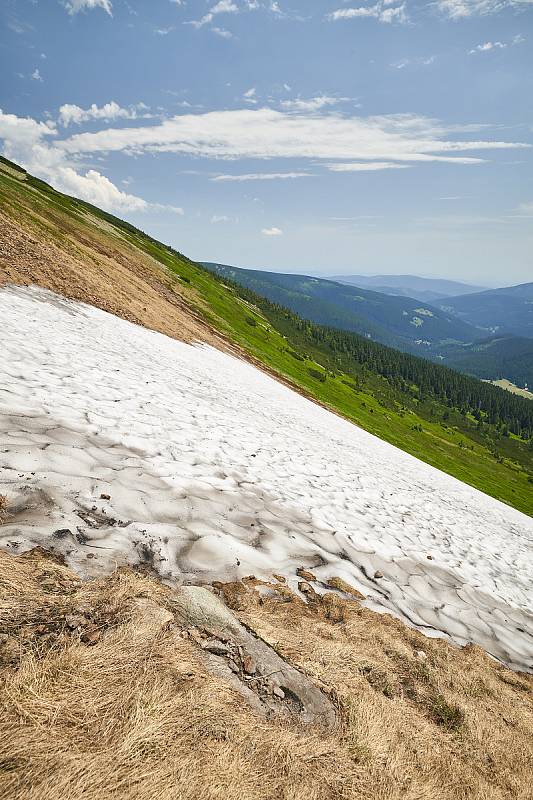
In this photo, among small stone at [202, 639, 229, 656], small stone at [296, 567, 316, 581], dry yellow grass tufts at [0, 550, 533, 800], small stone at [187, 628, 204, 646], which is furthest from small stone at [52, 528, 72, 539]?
small stone at [296, 567, 316, 581]

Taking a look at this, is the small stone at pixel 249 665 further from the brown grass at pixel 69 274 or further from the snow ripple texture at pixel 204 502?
the brown grass at pixel 69 274

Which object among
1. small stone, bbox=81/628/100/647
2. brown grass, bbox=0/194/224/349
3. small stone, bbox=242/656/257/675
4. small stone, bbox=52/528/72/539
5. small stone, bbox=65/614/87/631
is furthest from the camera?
brown grass, bbox=0/194/224/349

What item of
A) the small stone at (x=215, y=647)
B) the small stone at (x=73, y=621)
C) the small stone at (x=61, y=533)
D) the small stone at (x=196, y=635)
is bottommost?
the small stone at (x=61, y=533)

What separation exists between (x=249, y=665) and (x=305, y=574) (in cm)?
355

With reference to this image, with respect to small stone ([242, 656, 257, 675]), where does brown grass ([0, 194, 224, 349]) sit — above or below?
above

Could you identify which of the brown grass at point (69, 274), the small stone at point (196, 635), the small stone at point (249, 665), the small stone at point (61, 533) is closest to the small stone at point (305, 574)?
the small stone at point (249, 665)

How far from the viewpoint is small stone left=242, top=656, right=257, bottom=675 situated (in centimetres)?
521

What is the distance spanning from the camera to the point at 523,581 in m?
14.2

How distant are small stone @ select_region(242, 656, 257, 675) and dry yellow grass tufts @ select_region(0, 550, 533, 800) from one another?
431 millimetres

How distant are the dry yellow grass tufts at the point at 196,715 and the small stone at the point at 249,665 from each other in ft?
1.41

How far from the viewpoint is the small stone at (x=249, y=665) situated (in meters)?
5.21

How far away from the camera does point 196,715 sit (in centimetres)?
430

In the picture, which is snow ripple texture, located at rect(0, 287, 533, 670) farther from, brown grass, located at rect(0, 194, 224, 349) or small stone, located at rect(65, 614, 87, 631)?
brown grass, located at rect(0, 194, 224, 349)

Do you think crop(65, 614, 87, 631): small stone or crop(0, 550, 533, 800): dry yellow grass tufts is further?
crop(65, 614, 87, 631): small stone
